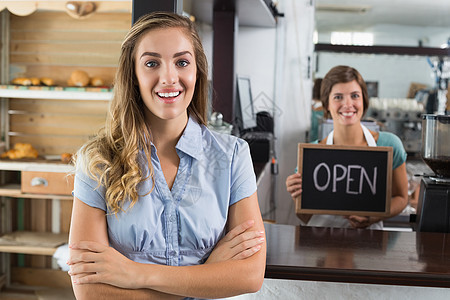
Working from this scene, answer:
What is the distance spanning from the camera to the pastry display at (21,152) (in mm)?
3334

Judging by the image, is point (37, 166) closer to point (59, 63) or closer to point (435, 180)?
point (59, 63)

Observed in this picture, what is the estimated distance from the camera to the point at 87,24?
3.49 metres

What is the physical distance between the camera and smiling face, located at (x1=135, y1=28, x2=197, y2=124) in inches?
45.0

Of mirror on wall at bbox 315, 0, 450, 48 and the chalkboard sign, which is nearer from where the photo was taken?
the chalkboard sign

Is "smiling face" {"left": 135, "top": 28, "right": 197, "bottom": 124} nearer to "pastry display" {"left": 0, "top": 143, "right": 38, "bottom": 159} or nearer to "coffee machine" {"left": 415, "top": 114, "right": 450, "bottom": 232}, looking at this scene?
"coffee machine" {"left": 415, "top": 114, "right": 450, "bottom": 232}

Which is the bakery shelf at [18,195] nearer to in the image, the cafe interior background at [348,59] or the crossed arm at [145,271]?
the cafe interior background at [348,59]

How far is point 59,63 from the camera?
3.53 metres

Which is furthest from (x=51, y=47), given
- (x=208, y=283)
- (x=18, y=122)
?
(x=208, y=283)

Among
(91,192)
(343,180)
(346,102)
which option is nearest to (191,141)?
(91,192)

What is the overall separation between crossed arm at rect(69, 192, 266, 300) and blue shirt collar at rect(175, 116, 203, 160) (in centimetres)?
22

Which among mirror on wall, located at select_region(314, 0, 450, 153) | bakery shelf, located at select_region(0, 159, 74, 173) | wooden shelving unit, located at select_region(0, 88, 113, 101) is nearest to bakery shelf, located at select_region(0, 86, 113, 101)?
wooden shelving unit, located at select_region(0, 88, 113, 101)

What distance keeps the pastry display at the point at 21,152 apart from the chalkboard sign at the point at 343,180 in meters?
2.20

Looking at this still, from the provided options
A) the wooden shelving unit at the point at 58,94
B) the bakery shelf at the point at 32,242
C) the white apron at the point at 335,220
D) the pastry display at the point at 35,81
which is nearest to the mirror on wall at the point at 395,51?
the white apron at the point at 335,220

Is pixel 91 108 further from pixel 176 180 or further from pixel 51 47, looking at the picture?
pixel 176 180
